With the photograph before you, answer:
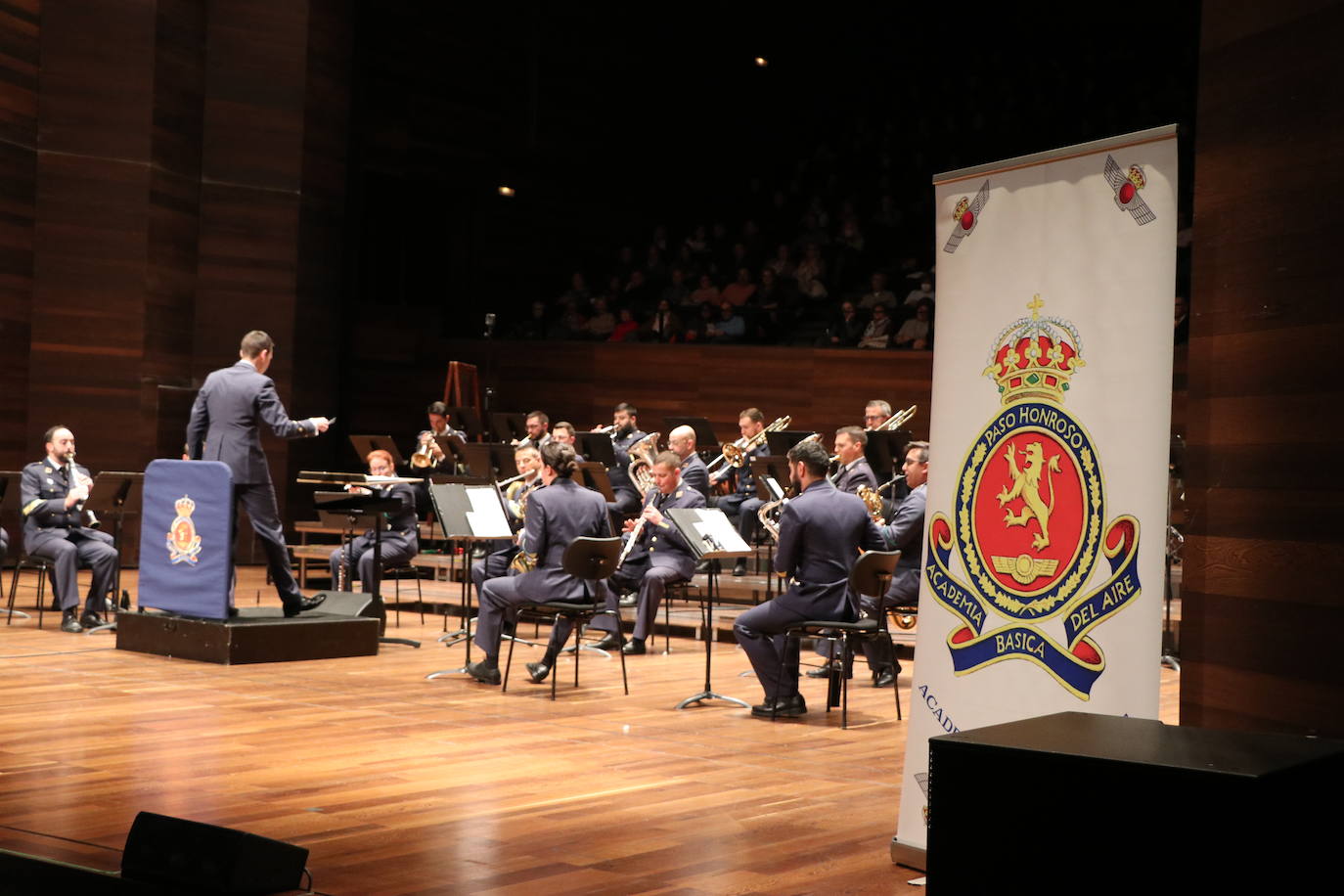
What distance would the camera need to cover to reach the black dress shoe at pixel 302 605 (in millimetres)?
8102

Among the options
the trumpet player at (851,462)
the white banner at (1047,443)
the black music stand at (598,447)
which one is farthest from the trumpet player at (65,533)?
the white banner at (1047,443)

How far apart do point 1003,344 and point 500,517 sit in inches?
185

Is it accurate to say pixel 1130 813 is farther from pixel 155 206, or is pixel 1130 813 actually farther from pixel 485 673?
pixel 155 206

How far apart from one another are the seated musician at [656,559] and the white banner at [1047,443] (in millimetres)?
4671

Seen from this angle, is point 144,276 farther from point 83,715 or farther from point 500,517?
point 83,715

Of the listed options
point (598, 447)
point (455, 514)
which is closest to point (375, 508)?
point (455, 514)

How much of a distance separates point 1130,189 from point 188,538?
569 cm

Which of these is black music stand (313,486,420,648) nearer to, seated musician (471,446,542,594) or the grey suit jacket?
seated musician (471,446,542,594)

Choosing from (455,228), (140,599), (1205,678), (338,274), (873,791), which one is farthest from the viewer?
(455,228)

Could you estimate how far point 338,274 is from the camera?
14211 mm

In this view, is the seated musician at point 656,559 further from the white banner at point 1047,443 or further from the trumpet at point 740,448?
the white banner at point 1047,443

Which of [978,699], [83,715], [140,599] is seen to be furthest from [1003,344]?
[140,599]

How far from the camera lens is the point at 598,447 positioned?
1134cm

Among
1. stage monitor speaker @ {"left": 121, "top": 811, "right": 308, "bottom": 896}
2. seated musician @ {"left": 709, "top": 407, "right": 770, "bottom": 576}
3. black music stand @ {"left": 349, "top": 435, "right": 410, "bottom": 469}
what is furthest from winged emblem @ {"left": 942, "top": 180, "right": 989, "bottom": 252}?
black music stand @ {"left": 349, "top": 435, "right": 410, "bottom": 469}
